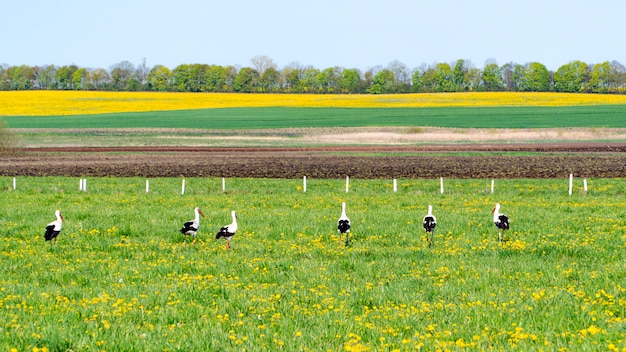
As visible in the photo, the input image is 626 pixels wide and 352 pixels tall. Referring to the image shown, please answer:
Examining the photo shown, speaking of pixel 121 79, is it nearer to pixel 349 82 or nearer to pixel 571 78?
pixel 349 82

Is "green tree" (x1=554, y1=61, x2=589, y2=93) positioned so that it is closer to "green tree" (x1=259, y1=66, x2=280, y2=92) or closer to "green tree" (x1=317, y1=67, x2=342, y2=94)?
"green tree" (x1=317, y1=67, x2=342, y2=94)

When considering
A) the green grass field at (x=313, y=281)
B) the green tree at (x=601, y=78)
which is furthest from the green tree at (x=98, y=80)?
the green grass field at (x=313, y=281)

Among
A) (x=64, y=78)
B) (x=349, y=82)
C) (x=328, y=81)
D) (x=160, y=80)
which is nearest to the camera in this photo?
(x=160, y=80)

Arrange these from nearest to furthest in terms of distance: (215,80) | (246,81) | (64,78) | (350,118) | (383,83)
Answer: (350,118), (246,81), (215,80), (383,83), (64,78)

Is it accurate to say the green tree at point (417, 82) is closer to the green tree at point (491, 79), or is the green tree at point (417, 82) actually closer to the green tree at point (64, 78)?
the green tree at point (491, 79)

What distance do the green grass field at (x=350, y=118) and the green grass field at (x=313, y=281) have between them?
244ft

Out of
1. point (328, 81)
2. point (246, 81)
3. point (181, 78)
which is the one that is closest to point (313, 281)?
point (246, 81)

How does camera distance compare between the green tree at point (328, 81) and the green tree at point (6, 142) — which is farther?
the green tree at point (328, 81)

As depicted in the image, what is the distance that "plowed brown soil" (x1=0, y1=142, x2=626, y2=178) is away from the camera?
146 ft

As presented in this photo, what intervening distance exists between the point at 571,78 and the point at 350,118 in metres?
87.6

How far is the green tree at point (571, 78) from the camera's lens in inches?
6776

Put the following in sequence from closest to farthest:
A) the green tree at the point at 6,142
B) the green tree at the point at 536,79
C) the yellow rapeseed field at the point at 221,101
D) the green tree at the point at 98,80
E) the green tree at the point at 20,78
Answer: the green tree at the point at 6,142, the yellow rapeseed field at the point at 221,101, the green tree at the point at 536,79, the green tree at the point at 98,80, the green tree at the point at 20,78

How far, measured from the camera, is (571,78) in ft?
570

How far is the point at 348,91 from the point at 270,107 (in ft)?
177
